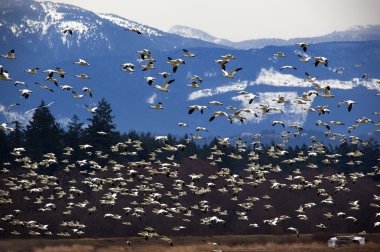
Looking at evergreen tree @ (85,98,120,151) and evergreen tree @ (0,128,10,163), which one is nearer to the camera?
evergreen tree @ (0,128,10,163)

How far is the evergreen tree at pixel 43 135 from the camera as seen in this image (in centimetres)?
8941

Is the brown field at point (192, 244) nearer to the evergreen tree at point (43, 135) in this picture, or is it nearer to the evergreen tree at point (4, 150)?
the evergreen tree at point (4, 150)

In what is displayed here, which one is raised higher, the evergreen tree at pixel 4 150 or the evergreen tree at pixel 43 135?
the evergreen tree at pixel 43 135

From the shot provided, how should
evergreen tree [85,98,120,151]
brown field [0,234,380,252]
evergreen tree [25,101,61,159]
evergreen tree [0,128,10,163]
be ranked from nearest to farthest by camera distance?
brown field [0,234,380,252], evergreen tree [0,128,10,163], evergreen tree [25,101,61,159], evergreen tree [85,98,120,151]

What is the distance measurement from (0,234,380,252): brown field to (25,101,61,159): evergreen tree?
26.3 meters

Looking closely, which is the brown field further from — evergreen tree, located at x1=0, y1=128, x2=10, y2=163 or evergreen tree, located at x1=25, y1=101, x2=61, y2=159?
evergreen tree, located at x1=25, y1=101, x2=61, y2=159

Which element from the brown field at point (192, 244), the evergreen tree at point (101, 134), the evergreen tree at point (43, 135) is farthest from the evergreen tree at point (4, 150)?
the brown field at point (192, 244)

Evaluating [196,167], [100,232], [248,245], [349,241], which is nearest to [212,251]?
[248,245]

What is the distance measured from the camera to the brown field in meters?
59.0

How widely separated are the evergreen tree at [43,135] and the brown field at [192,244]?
86.4 feet

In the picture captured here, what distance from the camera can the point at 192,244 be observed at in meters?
64.4

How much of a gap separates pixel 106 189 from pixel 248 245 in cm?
2473

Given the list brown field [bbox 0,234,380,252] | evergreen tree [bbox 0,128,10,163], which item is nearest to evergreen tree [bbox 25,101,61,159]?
evergreen tree [bbox 0,128,10,163]

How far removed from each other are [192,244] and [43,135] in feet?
112
